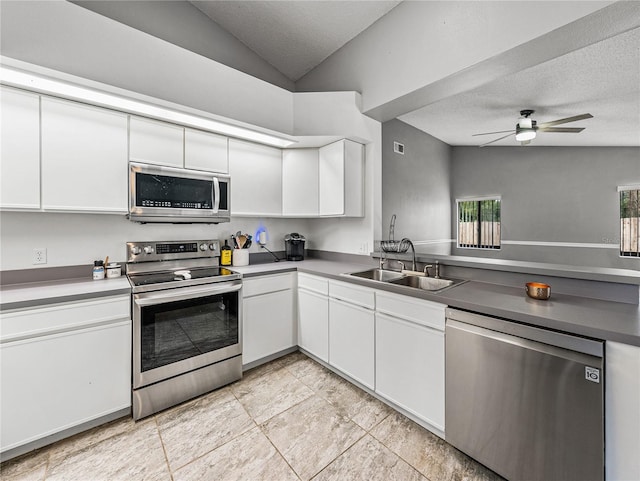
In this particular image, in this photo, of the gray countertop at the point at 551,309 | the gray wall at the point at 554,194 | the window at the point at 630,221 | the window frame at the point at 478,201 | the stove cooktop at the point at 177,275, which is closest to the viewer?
the gray countertop at the point at 551,309

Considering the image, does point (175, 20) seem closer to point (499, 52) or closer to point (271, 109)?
point (271, 109)

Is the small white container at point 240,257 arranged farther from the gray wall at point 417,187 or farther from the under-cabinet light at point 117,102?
the gray wall at point 417,187

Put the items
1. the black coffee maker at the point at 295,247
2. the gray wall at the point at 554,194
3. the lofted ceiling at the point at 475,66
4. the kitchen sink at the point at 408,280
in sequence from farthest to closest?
the gray wall at the point at 554,194
the black coffee maker at the point at 295,247
the lofted ceiling at the point at 475,66
the kitchen sink at the point at 408,280

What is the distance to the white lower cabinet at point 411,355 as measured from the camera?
5.28 feet

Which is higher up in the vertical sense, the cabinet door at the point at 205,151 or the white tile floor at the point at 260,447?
the cabinet door at the point at 205,151

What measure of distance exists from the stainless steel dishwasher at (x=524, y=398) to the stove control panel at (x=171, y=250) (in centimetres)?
217

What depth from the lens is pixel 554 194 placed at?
5262 mm

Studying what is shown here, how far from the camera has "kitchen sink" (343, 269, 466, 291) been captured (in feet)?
6.83

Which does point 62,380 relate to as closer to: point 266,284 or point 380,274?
point 266,284

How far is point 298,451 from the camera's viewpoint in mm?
1583

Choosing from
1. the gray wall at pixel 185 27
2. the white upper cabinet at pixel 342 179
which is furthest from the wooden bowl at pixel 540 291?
the gray wall at pixel 185 27

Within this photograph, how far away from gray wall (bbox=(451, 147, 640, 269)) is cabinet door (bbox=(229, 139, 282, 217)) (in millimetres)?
4363

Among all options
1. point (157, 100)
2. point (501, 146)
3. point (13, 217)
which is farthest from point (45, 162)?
point (501, 146)

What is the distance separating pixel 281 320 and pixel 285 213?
3.68ft
